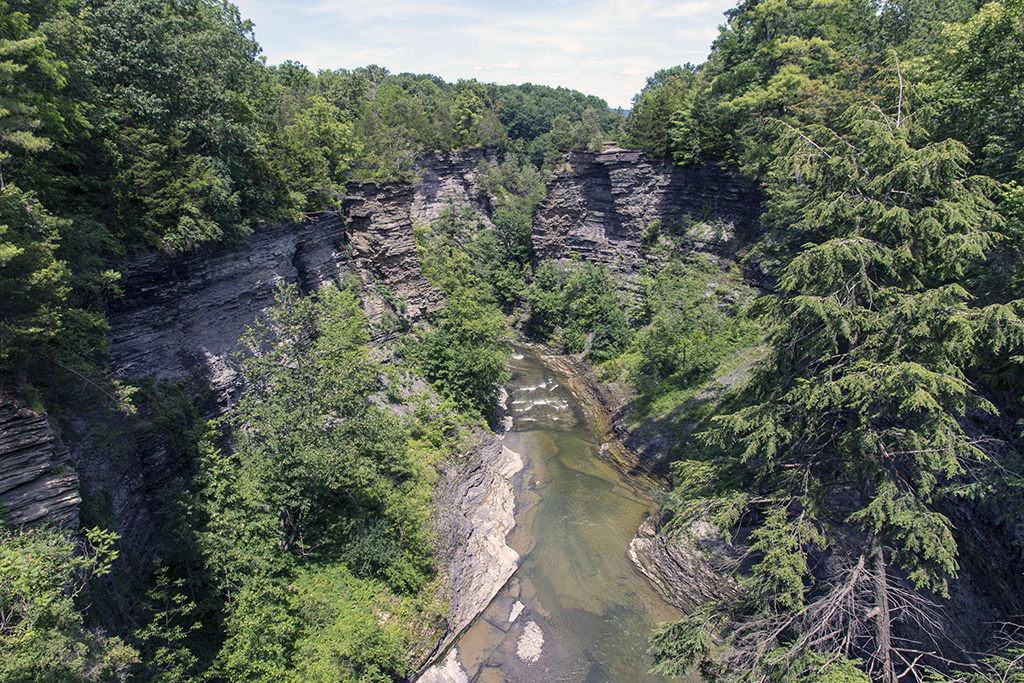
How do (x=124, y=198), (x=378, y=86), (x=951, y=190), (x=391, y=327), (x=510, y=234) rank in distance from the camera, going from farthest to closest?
(x=378, y=86) → (x=510, y=234) → (x=391, y=327) → (x=124, y=198) → (x=951, y=190)

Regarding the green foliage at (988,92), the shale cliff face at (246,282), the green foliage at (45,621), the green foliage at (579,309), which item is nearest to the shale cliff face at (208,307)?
the shale cliff face at (246,282)

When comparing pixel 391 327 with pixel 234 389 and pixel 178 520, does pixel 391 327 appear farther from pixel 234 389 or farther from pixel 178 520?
pixel 178 520

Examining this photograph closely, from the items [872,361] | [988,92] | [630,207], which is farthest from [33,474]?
[630,207]

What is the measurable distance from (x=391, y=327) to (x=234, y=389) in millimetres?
10140

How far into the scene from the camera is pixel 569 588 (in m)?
16.5

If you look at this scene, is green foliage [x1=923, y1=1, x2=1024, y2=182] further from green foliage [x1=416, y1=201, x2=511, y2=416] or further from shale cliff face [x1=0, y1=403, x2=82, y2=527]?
shale cliff face [x1=0, y1=403, x2=82, y2=527]

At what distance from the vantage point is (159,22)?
1441 centimetres

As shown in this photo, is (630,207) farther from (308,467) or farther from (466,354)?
(308,467)

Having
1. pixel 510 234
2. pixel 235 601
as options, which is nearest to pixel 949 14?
pixel 510 234

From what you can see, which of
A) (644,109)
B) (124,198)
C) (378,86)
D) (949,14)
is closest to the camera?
(124,198)

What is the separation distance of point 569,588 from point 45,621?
1394 cm

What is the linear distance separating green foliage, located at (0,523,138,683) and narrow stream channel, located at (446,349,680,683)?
963cm

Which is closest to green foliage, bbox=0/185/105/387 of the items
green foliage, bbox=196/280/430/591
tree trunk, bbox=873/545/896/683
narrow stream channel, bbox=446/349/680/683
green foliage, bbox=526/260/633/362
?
green foliage, bbox=196/280/430/591

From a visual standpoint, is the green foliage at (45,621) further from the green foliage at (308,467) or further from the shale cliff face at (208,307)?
the green foliage at (308,467)
